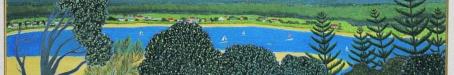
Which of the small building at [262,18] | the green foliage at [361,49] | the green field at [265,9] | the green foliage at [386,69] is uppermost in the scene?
the green field at [265,9]

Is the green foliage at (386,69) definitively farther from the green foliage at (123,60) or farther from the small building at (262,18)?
the green foliage at (123,60)

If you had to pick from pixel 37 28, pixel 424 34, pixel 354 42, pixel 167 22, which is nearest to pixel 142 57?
pixel 167 22

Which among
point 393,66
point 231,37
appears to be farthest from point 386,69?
point 231,37

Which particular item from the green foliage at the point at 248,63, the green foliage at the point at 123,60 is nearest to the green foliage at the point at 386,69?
the green foliage at the point at 248,63

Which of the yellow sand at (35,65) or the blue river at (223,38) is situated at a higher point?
the blue river at (223,38)

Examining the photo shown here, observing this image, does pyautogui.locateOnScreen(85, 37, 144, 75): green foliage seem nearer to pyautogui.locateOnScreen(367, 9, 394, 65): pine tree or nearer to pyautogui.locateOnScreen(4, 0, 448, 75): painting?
pyautogui.locateOnScreen(4, 0, 448, 75): painting

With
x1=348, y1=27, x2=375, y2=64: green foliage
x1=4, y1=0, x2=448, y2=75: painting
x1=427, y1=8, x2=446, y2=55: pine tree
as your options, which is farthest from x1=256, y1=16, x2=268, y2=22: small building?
x1=427, y1=8, x2=446, y2=55: pine tree

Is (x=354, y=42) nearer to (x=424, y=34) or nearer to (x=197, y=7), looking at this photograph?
(x=424, y=34)
